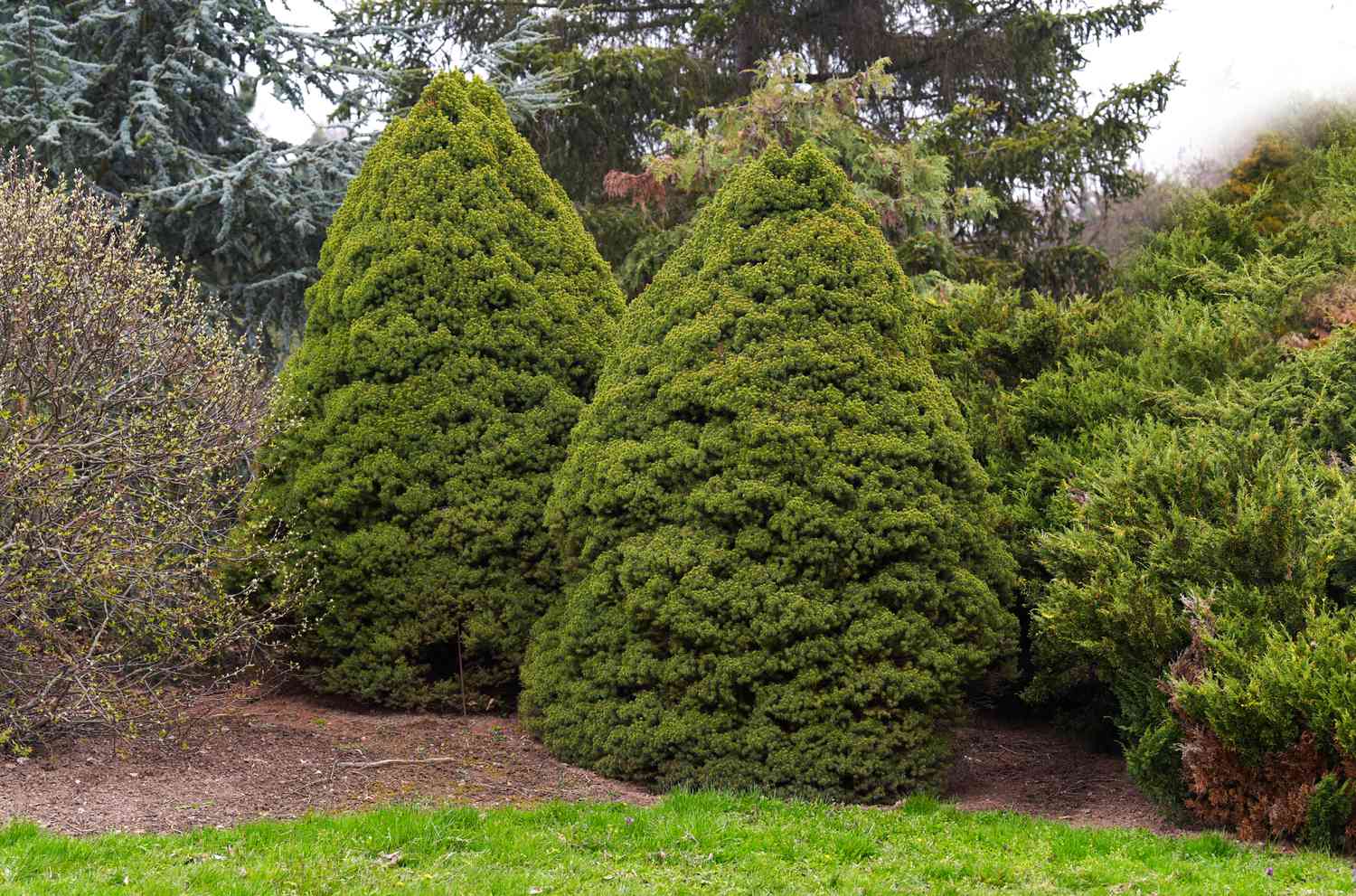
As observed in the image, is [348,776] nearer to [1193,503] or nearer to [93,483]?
[93,483]

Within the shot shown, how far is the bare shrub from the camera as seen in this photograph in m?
5.66

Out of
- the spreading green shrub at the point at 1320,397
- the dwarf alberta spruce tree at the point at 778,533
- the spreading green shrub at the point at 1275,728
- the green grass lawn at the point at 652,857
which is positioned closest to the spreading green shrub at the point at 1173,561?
the spreading green shrub at the point at 1275,728

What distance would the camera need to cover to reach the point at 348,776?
575cm

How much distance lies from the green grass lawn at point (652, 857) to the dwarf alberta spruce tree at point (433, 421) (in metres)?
1.78

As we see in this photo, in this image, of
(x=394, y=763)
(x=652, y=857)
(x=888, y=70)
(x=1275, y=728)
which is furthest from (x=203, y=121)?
(x=1275, y=728)

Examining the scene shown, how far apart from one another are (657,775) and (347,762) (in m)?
1.60

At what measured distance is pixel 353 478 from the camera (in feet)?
22.4

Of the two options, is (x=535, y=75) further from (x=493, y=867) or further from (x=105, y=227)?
(x=493, y=867)

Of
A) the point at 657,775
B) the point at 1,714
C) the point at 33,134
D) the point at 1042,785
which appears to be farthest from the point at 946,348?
the point at 33,134

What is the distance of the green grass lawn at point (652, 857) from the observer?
433cm

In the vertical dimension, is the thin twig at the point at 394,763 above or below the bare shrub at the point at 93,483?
below

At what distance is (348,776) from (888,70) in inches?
475

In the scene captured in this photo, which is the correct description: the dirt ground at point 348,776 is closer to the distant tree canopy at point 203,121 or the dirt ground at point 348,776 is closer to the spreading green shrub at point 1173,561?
the spreading green shrub at point 1173,561

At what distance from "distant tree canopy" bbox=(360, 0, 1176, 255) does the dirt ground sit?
852cm
